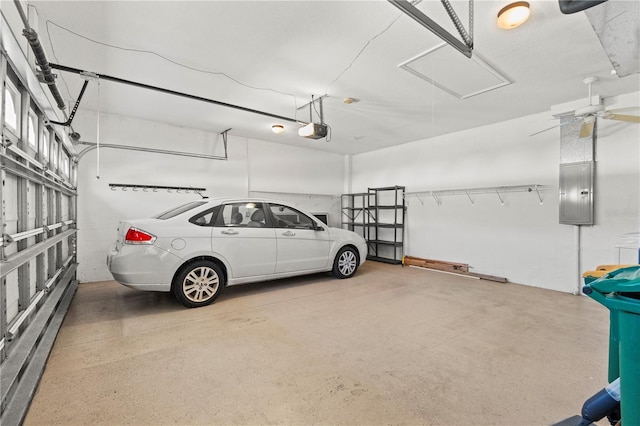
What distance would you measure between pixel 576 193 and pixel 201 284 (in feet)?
17.0

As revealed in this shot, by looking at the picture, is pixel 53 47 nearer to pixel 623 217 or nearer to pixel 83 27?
pixel 83 27

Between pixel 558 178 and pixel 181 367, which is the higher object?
pixel 558 178

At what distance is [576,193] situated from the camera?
3852 millimetres

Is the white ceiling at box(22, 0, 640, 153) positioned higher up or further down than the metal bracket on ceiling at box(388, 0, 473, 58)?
higher up

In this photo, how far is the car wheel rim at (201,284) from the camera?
126 inches

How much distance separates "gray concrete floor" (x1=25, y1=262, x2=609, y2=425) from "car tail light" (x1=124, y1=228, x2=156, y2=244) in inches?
31.5

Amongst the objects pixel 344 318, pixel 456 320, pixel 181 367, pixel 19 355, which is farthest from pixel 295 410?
pixel 456 320

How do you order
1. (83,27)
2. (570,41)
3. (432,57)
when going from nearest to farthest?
1. (83,27)
2. (570,41)
3. (432,57)

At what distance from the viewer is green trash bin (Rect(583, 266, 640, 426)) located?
787mm

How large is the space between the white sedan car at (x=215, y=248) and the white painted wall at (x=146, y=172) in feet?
5.43

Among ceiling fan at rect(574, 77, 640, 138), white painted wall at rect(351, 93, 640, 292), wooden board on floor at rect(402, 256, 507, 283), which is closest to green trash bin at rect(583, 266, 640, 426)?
ceiling fan at rect(574, 77, 640, 138)

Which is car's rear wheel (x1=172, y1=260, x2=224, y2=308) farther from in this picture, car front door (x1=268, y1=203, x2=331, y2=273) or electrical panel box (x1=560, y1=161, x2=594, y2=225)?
electrical panel box (x1=560, y1=161, x2=594, y2=225)

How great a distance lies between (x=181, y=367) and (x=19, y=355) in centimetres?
97

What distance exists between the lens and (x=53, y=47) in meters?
2.60
